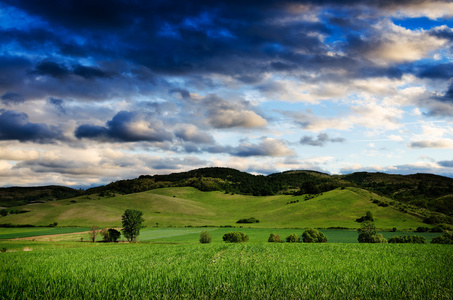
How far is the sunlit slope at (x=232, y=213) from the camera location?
118 meters

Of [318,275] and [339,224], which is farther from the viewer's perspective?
[339,224]

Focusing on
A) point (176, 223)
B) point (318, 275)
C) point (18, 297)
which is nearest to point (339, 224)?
point (176, 223)

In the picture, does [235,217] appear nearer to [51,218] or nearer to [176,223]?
[176,223]

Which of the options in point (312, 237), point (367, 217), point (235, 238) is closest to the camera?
point (312, 237)

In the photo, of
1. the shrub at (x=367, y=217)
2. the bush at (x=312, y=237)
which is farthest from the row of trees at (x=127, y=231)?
the shrub at (x=367, y=217)

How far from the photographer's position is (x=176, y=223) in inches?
4990

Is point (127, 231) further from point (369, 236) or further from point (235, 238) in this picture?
point (369, 236)

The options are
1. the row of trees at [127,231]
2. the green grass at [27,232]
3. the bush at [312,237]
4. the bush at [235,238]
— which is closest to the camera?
the bush at [312,237]

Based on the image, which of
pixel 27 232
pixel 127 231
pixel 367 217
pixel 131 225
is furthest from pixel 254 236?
pixel 27 232

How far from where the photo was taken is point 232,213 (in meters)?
165

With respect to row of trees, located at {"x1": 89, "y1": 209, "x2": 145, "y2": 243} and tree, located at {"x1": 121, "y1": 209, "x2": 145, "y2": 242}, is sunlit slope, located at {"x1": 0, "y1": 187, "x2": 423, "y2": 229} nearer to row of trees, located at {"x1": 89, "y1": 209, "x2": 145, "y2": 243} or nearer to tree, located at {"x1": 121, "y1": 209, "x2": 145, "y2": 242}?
row of trees, located at {"x1": 89, "y1": 209, "x2": 145, "y2": 243}

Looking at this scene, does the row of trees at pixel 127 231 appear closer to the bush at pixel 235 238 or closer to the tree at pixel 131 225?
the tree at pixel 131 225

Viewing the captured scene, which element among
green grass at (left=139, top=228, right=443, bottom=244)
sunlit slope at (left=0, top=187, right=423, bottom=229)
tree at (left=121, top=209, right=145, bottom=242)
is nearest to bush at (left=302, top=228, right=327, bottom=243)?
green grass at (left=139, top=228, right=443, bottom=244)

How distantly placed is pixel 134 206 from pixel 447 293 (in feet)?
546
